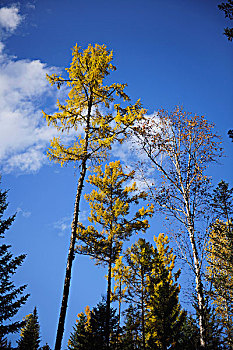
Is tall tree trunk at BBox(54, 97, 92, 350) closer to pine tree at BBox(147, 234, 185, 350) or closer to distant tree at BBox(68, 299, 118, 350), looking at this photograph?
distant tree at BBox(68, 299, 118, 350)

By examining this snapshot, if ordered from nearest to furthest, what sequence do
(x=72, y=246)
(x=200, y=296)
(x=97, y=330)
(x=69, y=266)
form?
(x=200, y=296), (x=69, y=266), (x=72, y=246), (x=97, y=330)

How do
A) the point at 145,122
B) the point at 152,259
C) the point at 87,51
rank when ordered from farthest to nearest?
the point at 152,259 → the point at 87,51 → the point at 145,122

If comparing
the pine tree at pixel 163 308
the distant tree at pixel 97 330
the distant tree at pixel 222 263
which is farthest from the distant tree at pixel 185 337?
the distant tree at pixel 97 330

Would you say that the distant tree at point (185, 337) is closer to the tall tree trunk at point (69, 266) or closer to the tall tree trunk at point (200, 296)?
the tall tree trunk at point (200, 296)

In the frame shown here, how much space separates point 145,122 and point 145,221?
5.73 metres

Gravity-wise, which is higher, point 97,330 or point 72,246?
point 72,246

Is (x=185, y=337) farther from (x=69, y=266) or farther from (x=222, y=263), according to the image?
(x=69, y=266)

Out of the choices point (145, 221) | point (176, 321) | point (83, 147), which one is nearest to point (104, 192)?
point (145, 221)

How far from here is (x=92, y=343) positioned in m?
12.4

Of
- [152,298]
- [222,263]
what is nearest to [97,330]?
[152,298]

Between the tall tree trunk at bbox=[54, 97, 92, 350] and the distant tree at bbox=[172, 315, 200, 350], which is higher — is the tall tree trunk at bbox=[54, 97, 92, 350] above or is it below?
above

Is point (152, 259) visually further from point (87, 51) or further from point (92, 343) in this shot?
point (87, 51)

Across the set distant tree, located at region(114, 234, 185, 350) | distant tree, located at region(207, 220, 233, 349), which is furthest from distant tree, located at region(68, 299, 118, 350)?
distant tree, located at region(207, 220, 233, 349)

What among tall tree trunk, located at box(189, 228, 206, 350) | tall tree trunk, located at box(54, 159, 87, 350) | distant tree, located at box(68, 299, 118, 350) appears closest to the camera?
tall tree trunk, located at box(189, 228, 206, 350)
